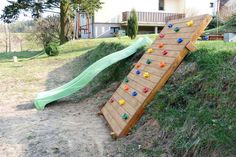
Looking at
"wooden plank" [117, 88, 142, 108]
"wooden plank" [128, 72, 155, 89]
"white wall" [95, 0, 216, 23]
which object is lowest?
"wooden plank" [117, 88, 142, 108]

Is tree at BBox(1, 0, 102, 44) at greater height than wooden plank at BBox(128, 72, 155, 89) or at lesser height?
greater

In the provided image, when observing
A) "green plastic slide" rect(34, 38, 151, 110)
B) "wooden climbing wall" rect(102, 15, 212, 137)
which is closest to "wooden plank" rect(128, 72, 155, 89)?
"wooden climbing wall" rect(102, 15, 212, 137)

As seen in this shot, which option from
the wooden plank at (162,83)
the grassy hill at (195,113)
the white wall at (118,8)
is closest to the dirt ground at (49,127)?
the wooden plank at (162,83)

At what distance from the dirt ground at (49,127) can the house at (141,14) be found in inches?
611

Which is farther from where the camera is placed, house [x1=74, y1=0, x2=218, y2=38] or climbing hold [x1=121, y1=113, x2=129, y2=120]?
house [x1=74, y1=0, x2=218, y2=38]

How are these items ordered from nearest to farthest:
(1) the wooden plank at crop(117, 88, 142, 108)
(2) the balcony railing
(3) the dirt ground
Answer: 1. (3) the dirt ground
2. (1) the wooden plank at crop(117, 88, 142, 108)
3. (2) the balcony railing

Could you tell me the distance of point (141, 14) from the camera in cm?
2409

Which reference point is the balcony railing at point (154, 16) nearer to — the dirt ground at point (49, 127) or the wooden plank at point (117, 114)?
the dirt ground at point (49, 127)

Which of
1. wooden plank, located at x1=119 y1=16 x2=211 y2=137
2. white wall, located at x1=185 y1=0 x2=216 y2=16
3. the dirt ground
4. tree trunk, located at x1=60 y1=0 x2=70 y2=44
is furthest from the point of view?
white wall, located at x1=185 y1=0 x2=216 y2=16

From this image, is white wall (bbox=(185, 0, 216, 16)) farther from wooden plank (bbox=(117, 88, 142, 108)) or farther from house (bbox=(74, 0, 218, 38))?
wooden plank (bbox=(117, 88, 142, 108))

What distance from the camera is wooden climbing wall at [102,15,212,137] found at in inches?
176

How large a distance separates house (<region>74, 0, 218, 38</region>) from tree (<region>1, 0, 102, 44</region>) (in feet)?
10.9

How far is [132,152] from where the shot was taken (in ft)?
12.1

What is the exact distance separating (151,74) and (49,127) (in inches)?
80.7
